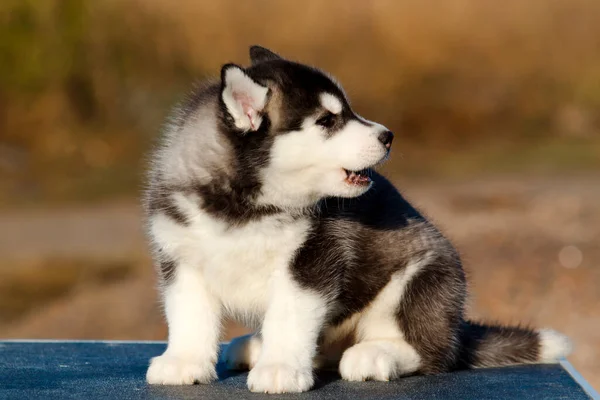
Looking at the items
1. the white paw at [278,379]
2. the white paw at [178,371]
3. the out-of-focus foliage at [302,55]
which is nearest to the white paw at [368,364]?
the white paw at [278,379]

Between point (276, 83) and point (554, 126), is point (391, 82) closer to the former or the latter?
point (554, 126)

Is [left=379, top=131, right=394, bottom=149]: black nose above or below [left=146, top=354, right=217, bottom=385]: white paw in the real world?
above

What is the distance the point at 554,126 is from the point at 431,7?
2.89m

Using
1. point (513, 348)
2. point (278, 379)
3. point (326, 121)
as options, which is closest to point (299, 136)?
point (326, 121)

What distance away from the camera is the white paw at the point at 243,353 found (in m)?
4.96

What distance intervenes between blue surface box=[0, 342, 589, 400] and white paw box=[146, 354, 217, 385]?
0.16 ft

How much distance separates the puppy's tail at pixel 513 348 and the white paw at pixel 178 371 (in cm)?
140

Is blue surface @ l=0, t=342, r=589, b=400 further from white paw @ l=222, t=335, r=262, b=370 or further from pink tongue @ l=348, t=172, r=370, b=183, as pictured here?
pink tongue @ l=348, t=172, r=370, b=183

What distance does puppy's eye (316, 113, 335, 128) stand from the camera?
4.44 m

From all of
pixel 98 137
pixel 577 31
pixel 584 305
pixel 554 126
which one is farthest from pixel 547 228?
pixel 98 137

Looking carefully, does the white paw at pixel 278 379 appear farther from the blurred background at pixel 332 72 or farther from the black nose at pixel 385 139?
the blurred background at pixel 332 72

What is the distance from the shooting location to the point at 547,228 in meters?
13.3

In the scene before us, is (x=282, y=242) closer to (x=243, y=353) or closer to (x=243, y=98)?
(x=243, y=98)

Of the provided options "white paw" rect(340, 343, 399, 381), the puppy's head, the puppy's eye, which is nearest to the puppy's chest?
the puppy's head
